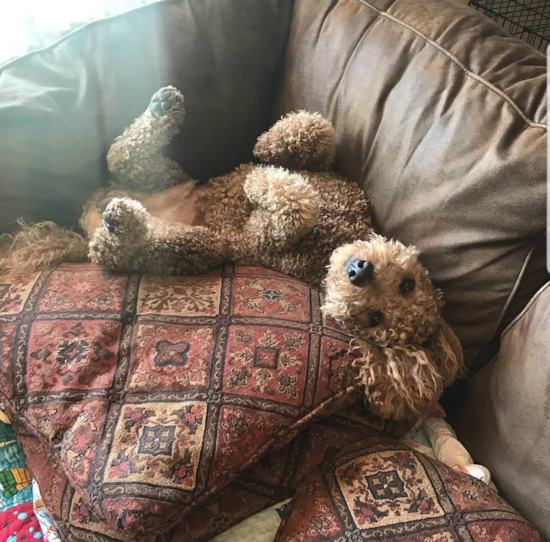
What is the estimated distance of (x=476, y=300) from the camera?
1023 mm

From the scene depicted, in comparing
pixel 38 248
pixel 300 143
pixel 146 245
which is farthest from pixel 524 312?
pixel 38 248

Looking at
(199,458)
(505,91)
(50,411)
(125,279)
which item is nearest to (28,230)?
(125,279)

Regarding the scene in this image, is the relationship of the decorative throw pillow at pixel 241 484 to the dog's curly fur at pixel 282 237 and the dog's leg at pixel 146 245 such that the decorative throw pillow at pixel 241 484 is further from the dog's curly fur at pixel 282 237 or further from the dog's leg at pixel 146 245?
the dog's leg at pixel 146 245

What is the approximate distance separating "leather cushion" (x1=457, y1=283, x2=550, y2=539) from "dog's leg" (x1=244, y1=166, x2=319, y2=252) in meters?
0.46

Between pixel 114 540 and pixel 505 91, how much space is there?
3.40ft

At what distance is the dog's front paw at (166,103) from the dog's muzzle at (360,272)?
54 centimetres

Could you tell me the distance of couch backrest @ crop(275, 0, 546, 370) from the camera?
928 millimetres

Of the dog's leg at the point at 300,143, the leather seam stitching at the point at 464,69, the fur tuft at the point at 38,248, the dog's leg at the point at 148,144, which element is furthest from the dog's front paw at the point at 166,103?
the leather seam stitching at the point at 464,69

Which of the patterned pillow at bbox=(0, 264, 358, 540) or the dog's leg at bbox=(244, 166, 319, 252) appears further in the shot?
the dog's leg at bbox=(244, 166, 319, 252)

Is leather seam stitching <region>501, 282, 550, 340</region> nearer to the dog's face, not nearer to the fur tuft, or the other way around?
the dog's face

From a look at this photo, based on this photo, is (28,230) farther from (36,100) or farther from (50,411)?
(50,411)

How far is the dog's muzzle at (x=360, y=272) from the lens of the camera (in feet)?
3.13

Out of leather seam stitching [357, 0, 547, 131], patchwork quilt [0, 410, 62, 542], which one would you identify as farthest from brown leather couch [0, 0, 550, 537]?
patchwork quilt [0, 410, 62, 542]

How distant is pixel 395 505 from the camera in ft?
2.94
